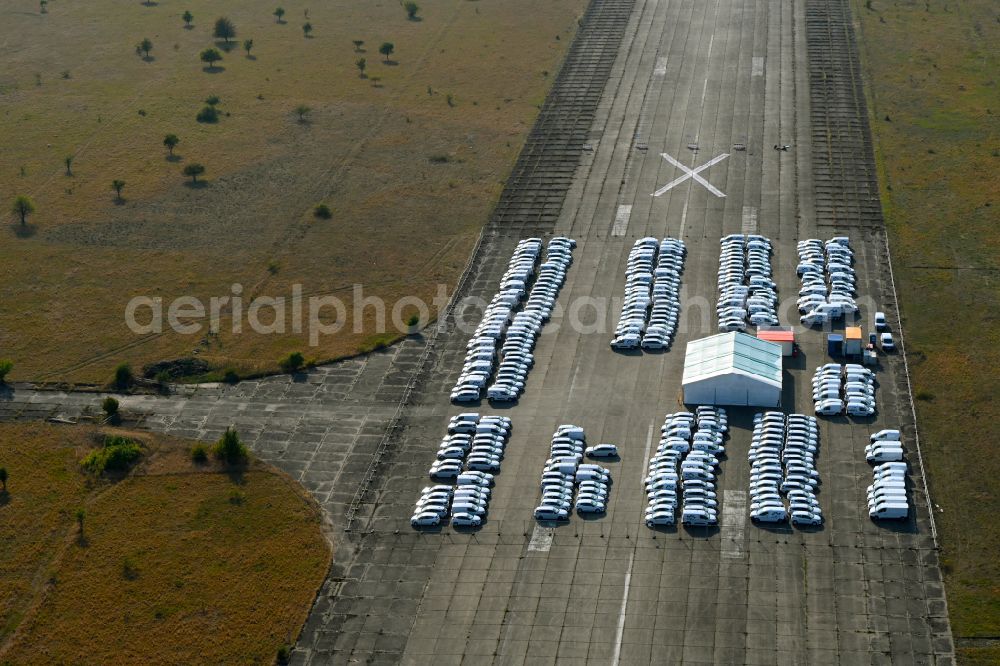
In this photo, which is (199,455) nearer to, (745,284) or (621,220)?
(745,284)

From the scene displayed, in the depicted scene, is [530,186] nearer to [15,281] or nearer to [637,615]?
[15,281]

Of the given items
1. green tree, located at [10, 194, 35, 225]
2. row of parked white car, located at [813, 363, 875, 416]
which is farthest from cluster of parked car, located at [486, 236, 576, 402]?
green tree, located at [10, 194, 35, 225]

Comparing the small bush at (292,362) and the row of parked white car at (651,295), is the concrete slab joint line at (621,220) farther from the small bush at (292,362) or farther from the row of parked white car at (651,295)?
the small bush at (292,362)

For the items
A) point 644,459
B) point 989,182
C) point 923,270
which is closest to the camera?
point 644,459

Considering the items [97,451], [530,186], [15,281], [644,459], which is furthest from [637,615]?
[15,281]

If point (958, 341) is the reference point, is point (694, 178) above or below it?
above

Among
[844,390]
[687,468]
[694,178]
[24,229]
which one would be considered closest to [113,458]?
[687,468]
